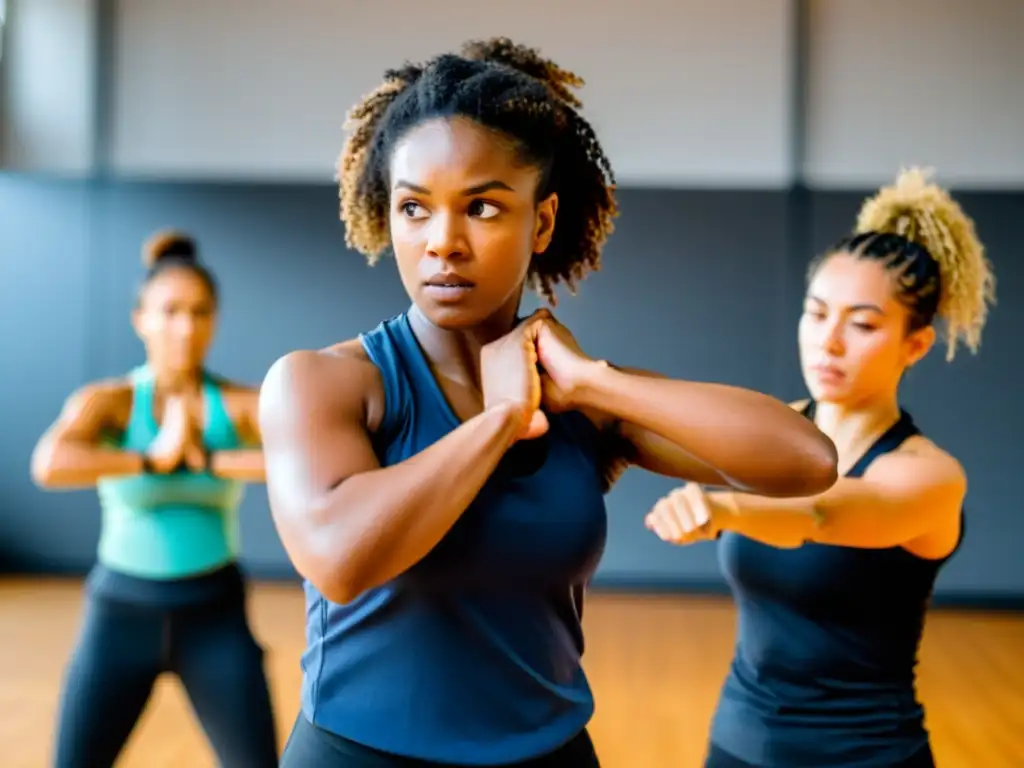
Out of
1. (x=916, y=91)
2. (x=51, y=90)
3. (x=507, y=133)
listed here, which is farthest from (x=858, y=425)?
(x=51, y=90)

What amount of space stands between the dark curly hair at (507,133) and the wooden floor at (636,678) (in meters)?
1.54

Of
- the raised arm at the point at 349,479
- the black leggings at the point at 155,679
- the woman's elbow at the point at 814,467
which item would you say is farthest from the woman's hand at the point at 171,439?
the woman's elbow at the point at 814,467

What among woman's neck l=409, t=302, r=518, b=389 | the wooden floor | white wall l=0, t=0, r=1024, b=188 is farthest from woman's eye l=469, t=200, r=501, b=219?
white wall l=0, t=0, r=1024, b=188

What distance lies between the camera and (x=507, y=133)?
38.6 inches

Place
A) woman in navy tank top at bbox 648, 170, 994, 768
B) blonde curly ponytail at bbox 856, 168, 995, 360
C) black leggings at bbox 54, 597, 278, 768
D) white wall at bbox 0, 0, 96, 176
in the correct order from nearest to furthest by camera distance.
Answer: woman in navy tank top at bbox 648, 170, 994, 768, blonde curly ponytail at bbox 856, 168, 995, 360, black leggings at bbox 54, 597, 278, 768, white wall at bbox 0, 0, 96, 176

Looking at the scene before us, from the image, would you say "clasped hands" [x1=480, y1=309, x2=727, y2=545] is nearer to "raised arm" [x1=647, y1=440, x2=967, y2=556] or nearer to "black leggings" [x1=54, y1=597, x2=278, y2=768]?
"raised arm" [x1=647, y1=440, x2=967, y2=556]

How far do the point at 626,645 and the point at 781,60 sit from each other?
127 inches

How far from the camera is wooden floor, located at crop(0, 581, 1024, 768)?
10.7 feet

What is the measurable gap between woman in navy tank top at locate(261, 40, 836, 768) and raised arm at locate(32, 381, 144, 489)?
4.53ft

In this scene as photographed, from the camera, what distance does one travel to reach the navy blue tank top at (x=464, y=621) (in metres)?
0.95

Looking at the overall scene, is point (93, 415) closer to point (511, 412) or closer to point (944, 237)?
point (511, 412)

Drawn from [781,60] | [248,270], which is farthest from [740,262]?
[248,270]

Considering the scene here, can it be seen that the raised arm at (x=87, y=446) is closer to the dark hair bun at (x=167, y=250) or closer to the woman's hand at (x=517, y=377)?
the dark hair bun at (x=167, y=250)

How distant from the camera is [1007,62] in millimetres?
5395
